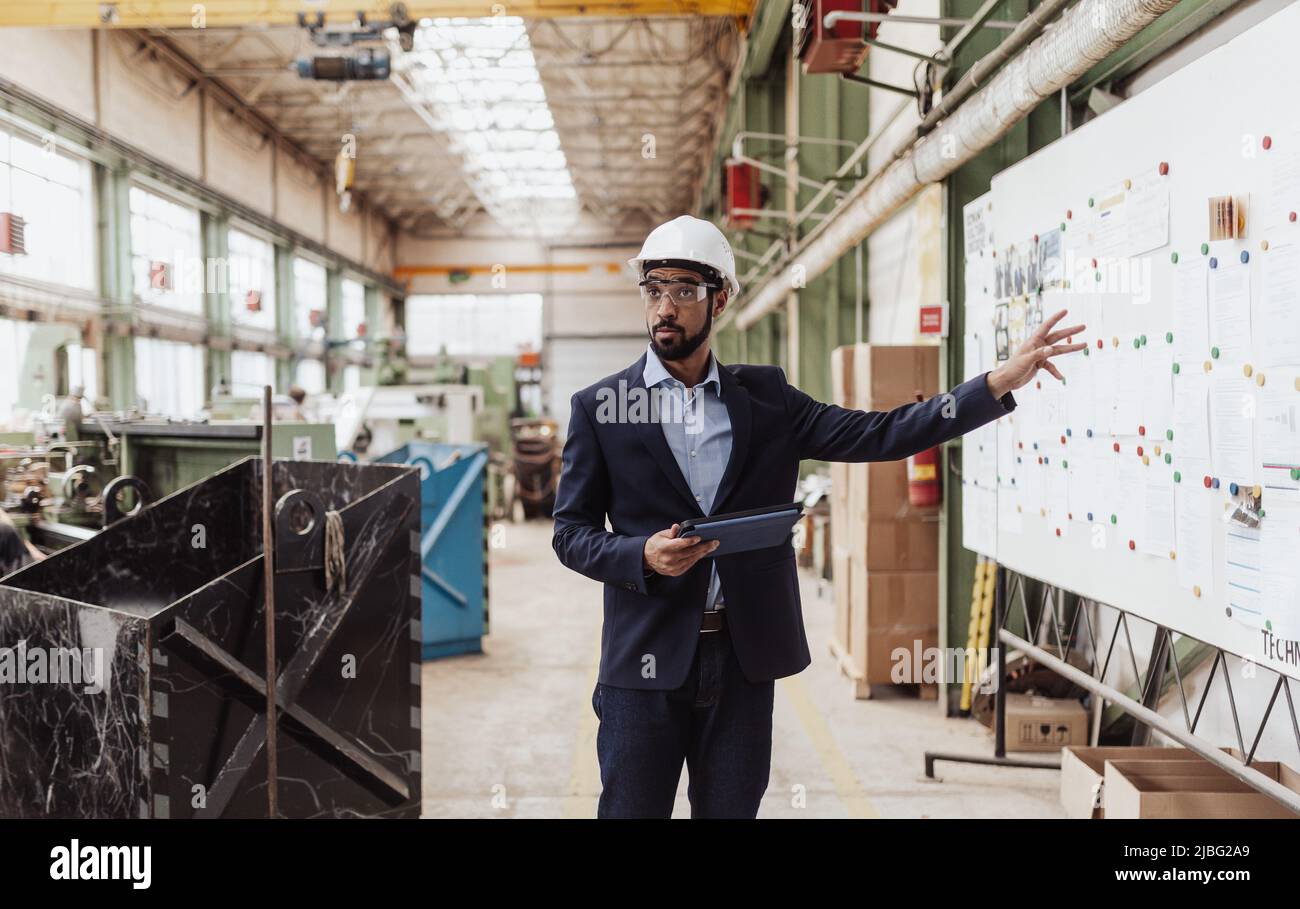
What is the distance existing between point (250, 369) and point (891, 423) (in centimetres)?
1711

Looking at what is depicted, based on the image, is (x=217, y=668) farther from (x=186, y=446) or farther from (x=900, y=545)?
(x=900, y=545)

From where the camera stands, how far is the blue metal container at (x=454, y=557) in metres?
6.10

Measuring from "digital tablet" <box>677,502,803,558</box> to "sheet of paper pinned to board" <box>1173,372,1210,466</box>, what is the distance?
127 cm

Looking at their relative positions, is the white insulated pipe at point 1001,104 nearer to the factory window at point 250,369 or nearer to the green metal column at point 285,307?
the factory window at point 250,369

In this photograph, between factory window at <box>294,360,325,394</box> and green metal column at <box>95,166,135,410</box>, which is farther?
factory window at <box>294,360,325,394</box>

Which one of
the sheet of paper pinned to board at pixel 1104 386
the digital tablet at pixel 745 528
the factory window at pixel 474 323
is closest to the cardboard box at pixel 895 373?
the sheet of paper pinned to board at pixel 1104 386

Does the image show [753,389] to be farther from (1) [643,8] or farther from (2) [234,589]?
(1) [643,8]

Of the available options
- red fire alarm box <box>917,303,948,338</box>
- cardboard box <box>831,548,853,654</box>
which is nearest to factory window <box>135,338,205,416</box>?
cardboard box <box>831,548,853,654</box>

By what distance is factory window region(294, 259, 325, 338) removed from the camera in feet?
62.0

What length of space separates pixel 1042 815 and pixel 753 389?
2485mm

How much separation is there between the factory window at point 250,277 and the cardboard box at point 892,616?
1302 cm

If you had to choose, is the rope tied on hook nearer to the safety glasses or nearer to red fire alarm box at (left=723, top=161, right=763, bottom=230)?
the safety glasses
